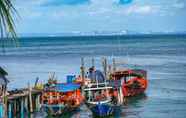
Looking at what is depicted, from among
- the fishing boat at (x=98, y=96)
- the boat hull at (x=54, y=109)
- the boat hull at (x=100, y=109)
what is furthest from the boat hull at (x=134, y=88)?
the boat hull at (x=54, y=109)

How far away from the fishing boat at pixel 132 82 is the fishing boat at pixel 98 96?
2.92 m

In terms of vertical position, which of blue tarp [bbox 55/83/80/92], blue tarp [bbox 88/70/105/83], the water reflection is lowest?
the water reflection

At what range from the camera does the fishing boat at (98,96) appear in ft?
129

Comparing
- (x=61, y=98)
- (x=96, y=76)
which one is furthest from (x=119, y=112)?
(x=96, y=76)

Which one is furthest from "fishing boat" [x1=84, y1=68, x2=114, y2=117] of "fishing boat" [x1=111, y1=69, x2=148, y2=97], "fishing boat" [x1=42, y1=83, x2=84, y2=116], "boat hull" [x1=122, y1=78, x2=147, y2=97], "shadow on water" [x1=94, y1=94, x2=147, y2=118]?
"fishing boat" [x1=111, y1=69, x2=148, y2=97]

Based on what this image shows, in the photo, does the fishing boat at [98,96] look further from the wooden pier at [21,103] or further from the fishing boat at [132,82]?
the wooden pier at [21,103]

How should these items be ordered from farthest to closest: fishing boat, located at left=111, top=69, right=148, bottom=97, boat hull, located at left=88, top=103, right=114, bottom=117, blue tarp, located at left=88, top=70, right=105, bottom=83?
1. fishing boat, located at left=111, top=69, right=148, bottom=97
2. blue tarp, located at left=88, top=70, right=105, bottom=83
3. boat hull, located at left=88, top=103, right=114, bottom=117

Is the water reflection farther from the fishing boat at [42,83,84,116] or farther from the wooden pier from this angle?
the wooden pier

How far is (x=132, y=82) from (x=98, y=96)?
1318cm

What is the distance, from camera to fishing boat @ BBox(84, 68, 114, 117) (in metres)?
39.4

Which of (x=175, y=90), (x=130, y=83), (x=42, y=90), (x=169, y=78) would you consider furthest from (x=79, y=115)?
(x=169, y=78)

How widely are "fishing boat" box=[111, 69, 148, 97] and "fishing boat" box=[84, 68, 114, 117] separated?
9.59 feet

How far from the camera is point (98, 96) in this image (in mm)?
42031

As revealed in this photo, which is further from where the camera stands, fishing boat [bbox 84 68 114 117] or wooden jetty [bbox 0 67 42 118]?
fishing boat [bbox 84 68 114 117]
